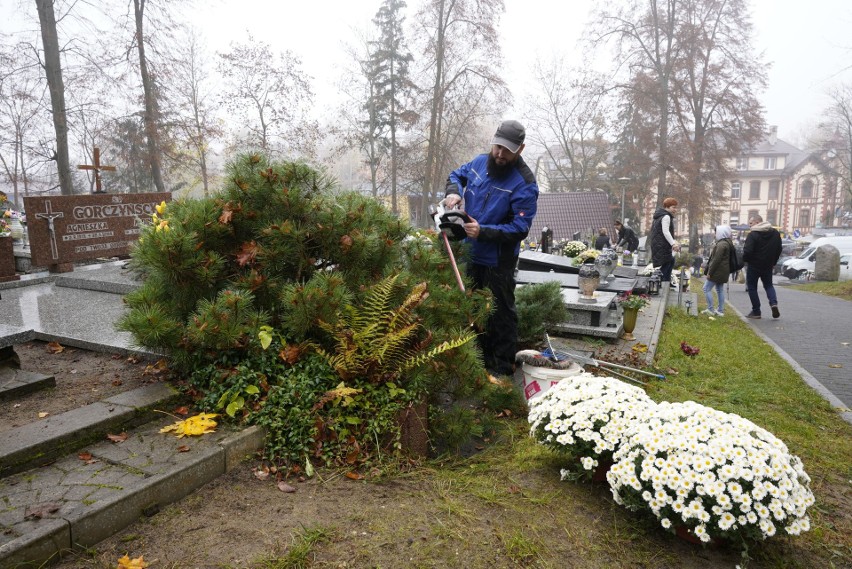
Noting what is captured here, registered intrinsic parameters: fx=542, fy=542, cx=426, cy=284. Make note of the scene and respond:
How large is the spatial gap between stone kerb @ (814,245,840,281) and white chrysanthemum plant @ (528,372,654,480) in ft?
82.3

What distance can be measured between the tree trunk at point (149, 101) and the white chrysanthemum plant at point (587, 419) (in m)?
20.2

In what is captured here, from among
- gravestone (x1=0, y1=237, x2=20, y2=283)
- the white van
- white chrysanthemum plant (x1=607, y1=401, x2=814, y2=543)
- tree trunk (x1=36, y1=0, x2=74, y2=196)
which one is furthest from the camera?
the white van

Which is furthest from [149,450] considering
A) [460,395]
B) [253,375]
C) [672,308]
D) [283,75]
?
[283,75]

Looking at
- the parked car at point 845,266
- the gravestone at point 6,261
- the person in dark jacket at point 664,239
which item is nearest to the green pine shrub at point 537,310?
the person in dark jacket at point 664,239

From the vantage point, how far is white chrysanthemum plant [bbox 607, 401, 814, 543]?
239 cm

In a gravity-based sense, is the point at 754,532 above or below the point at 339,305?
below

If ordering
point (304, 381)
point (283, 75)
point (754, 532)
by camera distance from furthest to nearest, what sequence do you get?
point (283, 75)
point (304, 381)
point (754, 532)

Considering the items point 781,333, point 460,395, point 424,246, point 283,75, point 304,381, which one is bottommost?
point 781,333

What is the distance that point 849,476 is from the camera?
351cm

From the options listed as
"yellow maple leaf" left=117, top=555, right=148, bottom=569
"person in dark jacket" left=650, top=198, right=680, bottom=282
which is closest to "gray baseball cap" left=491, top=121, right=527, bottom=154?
"yellow maple leaf" left=117, top=555, right=148, bottom=569

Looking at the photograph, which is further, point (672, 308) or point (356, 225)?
point (672, 308)

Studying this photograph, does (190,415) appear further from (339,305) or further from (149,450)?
(339,305)

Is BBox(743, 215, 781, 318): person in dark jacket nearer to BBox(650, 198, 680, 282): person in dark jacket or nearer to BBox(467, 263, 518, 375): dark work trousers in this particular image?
BBox(650, 198, 680, 282): person in dark jacket

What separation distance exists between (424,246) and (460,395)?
135 cm
